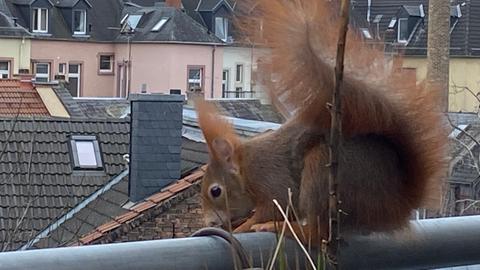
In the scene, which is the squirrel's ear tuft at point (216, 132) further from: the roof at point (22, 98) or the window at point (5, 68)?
the window at point (5, 68)

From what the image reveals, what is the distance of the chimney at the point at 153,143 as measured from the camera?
38.2 ft

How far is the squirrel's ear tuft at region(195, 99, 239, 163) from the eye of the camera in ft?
6.92

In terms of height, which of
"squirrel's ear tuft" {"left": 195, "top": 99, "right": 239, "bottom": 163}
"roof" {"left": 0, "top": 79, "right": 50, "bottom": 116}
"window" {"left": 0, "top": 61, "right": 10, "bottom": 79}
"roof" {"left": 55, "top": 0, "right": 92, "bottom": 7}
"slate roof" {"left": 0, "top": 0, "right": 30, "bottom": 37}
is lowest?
"roof" {"left": 0, "top": 79, "right": 50, "bottom": 116}

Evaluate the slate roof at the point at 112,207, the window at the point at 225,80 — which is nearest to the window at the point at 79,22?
the window at the point at 225,80

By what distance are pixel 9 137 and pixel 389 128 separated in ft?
34.5

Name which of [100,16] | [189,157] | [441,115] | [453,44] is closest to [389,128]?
[441,115]

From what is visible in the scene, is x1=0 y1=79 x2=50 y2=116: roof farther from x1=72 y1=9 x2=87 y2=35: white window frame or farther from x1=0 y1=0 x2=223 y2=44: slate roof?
x1=72 y1=9 x2=87 y2=35: white window frame

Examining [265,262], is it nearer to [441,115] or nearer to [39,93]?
[441,115]

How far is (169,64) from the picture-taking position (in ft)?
119

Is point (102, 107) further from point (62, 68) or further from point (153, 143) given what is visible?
point (153, 143)

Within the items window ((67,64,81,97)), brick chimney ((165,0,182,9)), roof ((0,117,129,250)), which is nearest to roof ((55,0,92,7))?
window ((67,64,81,97))

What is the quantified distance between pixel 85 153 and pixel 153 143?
79cm

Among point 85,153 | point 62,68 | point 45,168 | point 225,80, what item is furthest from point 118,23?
point 85,153

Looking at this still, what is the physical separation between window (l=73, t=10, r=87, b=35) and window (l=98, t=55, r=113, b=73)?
3.47 ft
